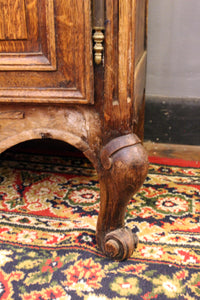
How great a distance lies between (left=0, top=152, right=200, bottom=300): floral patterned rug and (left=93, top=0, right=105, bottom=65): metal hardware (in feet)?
1.69

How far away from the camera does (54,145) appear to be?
1.58 metres

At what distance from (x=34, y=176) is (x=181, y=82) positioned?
81 centimetres

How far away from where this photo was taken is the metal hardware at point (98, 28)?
2.27 ft

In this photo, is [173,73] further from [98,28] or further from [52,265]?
[52,265]

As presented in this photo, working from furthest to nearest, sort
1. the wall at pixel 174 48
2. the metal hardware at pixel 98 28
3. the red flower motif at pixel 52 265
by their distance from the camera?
the wall at pixel 174 48, the red flower motif at pixel 52 265, the metal hardware at pixel 98 28

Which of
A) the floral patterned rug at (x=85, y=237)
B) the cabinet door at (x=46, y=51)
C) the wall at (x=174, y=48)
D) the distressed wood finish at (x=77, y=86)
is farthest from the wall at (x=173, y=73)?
the cabinet door at (x=46, y=51)

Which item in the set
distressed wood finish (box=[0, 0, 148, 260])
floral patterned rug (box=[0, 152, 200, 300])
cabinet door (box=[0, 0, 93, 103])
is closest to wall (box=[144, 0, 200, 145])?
floral patterned rug (box=[0, 152, 200, 300])

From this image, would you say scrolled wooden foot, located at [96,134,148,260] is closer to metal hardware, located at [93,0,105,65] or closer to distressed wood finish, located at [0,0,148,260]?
distressed wood finish, located at [0,0,148,260]

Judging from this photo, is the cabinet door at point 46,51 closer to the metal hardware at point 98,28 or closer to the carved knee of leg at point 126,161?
the metal hardware at point 98,28

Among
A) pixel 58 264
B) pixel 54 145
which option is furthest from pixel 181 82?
pixel 58 264

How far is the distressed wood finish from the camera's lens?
706 millimetres

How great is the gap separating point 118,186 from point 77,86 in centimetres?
26

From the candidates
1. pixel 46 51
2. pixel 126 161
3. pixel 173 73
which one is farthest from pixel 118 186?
pixel 173 73

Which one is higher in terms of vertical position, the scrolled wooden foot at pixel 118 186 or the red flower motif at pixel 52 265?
the scrolled wooden foot at pixel 118 186
